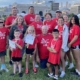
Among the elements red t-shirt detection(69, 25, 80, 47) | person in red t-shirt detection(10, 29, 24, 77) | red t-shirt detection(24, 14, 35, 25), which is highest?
red t-shirt detection(24, 14, 35, 25)

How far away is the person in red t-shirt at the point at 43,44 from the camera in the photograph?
Answer: 6691mm

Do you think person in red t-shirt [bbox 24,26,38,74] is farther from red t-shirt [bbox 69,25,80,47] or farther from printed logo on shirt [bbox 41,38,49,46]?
red t-shirt [bbox 69,25,80,47]

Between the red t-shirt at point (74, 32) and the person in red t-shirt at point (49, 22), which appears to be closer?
the red t-shirt at point (74, 32)

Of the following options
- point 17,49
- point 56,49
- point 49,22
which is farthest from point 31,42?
point 49,22

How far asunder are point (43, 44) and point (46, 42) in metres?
0.13

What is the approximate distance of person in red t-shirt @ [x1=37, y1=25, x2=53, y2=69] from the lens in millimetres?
6691

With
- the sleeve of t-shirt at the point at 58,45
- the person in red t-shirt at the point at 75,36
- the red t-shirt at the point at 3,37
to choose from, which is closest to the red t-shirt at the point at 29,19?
the red t-shirt at the point at 3,37

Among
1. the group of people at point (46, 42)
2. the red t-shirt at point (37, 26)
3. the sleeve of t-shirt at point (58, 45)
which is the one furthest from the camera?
the red t-shirt at point (37, 26)

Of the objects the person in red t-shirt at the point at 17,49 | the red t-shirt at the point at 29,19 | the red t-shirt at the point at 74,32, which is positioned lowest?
the person in red t-shirt at the point at 17,49

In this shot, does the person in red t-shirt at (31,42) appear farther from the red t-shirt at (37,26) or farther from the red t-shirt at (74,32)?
the red t-shirt at (74,32)

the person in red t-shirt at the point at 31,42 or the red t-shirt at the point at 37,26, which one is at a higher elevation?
the red t-shirt at the point at 37,26

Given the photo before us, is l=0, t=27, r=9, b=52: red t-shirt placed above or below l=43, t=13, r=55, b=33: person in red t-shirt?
below

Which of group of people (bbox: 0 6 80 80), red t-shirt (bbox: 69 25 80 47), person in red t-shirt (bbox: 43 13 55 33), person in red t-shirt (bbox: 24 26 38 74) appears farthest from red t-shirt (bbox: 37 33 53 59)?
red t-shirt (bbox: 69 25 80 47)

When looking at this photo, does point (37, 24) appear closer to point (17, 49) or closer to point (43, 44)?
point (43, 44)
